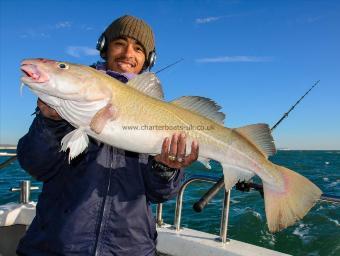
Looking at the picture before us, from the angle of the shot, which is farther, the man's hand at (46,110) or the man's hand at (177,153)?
the man's hand at (177,153)

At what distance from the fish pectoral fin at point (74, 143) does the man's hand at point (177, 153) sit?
2.26 ft

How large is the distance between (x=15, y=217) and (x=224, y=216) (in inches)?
131

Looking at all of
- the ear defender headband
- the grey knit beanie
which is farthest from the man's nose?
the ear defender headband

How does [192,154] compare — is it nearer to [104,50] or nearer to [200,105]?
[200,105]

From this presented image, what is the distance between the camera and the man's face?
383 centimetres

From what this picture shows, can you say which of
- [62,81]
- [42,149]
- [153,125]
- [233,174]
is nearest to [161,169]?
[153,125]

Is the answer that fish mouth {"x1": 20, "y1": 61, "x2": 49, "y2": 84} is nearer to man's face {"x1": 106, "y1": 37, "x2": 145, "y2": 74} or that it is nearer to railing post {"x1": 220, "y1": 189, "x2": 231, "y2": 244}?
man's face {"x1": 106, "y1": 37, "x2": 145, "y2": 74}

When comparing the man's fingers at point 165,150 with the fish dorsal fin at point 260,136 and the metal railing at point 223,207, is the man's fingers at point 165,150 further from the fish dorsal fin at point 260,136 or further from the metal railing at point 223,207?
the metal railing at point 223,207

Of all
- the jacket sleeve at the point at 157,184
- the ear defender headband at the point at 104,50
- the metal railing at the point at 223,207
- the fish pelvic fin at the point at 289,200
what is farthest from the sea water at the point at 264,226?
the jacket sleeve at the point at 157,184

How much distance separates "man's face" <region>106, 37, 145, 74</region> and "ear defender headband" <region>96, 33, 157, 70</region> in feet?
0.44

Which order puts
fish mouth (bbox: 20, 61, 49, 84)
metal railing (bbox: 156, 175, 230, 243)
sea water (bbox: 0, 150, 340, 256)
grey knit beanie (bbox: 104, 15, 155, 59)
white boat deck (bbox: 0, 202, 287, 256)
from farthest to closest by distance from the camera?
sea water (bbox: 0, 150, 340, 256) → metal railing (bbox: 156, 175, 230, 243) → white boat deck (bbox: 0, 202, 287, 256) → grey knit beanie (bbox: 104, 15, 155, 59) → fish mouth (bbox: 20, 61, 49, 84)

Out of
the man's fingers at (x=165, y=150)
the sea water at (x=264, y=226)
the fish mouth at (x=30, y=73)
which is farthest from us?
the sea water at (x=264, y=226)

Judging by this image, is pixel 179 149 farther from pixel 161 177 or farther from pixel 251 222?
pixel 251 222

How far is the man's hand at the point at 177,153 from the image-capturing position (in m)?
3.22
